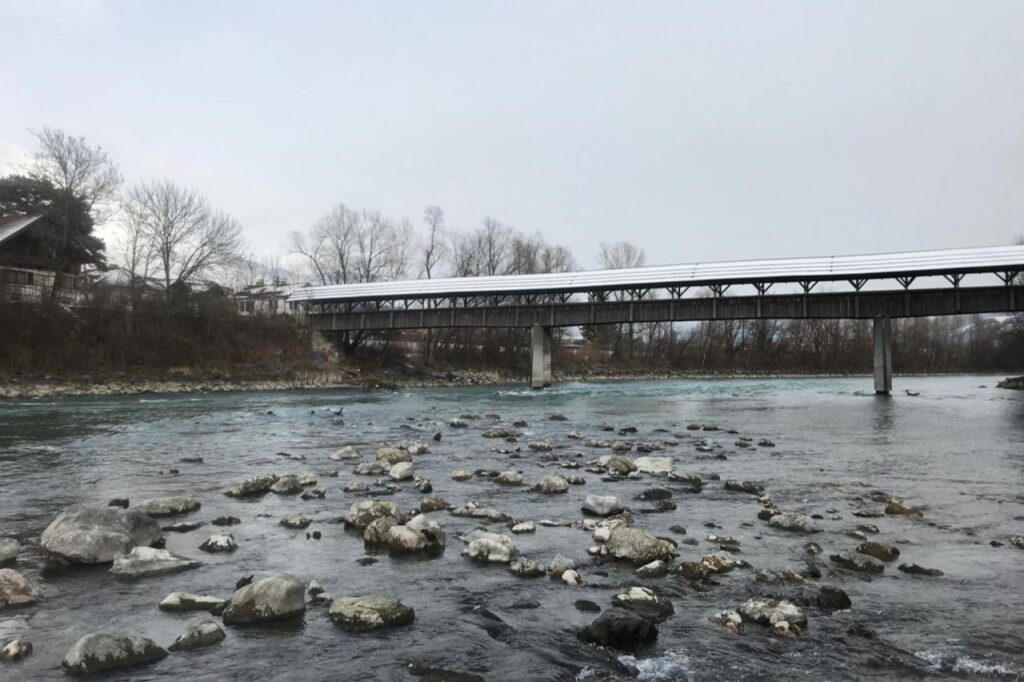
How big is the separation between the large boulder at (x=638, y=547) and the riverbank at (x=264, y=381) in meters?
37.6

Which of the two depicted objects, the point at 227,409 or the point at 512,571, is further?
the point at 227,409

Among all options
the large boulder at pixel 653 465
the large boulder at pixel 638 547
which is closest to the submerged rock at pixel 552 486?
the large boulder at pixel 653 465

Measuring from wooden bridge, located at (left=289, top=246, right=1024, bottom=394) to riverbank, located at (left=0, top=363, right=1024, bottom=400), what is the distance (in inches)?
252

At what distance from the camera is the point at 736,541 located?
7242mm

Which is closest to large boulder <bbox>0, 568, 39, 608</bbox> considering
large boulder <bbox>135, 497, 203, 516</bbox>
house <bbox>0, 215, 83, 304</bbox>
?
large boulder <bbox>135, 497, 203, 516</bbox>

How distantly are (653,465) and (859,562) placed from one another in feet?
20.1

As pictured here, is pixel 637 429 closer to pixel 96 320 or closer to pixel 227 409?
pixel 227 409

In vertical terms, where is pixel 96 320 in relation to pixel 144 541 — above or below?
above

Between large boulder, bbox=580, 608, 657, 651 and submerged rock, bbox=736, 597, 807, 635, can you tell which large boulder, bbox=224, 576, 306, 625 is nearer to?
large boulder, bbox=580, 608, 657, 651

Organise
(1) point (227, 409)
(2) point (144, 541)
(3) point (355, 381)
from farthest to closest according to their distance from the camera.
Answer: (3) point (355, 381) < (1) point (227, 409) < (2) point (144, 541)

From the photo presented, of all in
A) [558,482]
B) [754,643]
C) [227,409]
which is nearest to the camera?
[754,643]

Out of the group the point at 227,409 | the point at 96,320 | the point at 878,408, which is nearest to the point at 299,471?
the point at 227,409

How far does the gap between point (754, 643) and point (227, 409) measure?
91.3ft

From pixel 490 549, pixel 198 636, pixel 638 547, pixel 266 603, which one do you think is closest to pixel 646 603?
pixel 638 547
